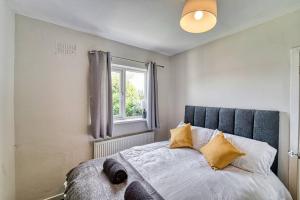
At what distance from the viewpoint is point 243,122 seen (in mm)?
2027

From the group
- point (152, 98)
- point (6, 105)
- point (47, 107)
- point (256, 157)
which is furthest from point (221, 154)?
point (6, 105)

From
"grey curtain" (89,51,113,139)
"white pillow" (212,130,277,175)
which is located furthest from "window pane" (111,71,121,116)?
"white pillow" (212,130,277,175)

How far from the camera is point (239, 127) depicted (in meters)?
2.07

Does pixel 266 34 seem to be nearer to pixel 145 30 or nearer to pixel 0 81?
pixel 145 30

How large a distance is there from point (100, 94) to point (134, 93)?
86 centimetres

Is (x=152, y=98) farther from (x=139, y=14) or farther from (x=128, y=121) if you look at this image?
(x=139, y=14)

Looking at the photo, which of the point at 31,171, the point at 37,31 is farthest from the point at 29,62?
the point at 31,171

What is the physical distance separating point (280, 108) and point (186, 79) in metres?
1.62

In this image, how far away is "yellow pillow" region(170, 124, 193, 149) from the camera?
224 centimetres

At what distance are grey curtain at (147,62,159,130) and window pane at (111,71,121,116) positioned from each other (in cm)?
57

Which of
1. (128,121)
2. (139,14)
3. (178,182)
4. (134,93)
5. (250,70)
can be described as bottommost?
→ (178,182)

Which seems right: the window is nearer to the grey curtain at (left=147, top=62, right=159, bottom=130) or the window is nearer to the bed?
the grey curtain at (left=147, top=62, right=159, bottom=130)

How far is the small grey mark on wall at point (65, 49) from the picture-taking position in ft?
6.61

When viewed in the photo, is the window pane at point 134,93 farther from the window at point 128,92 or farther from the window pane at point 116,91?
the window pane at point 116,91
